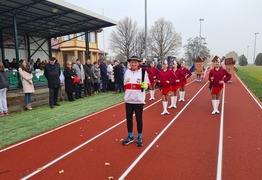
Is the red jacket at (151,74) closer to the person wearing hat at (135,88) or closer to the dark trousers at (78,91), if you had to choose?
the dark trousers at (78,91)

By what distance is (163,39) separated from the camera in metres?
61.9

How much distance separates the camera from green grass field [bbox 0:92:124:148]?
6.47 m

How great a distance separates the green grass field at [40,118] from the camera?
647cm

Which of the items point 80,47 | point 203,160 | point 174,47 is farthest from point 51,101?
point 174,47

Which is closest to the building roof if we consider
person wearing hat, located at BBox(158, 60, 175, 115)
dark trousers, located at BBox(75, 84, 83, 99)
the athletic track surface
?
dark trousers, located at BBox(75, 84, 83, 99)

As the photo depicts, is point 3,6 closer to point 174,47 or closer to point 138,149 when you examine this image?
point 138,149

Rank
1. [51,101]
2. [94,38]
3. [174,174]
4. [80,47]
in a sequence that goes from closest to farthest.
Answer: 1. [174,174]
2. [51,101]
3. [80,47]
4. [94,38]

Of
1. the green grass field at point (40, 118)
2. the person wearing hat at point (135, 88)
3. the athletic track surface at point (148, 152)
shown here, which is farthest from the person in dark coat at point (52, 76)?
→ the person wearing hat at point (135, 88)

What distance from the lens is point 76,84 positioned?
462 inches

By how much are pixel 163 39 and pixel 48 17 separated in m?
50.0

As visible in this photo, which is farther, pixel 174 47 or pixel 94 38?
pixel 174 47

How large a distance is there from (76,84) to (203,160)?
838 cm

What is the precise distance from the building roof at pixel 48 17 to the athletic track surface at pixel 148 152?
25.2ft

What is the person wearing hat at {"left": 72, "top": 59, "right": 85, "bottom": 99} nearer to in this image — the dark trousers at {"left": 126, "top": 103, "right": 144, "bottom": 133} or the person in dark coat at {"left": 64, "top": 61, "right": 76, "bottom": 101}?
the person in dark coat at {"left": 64, "top": 61, "right": 76, "bottom": 101}
